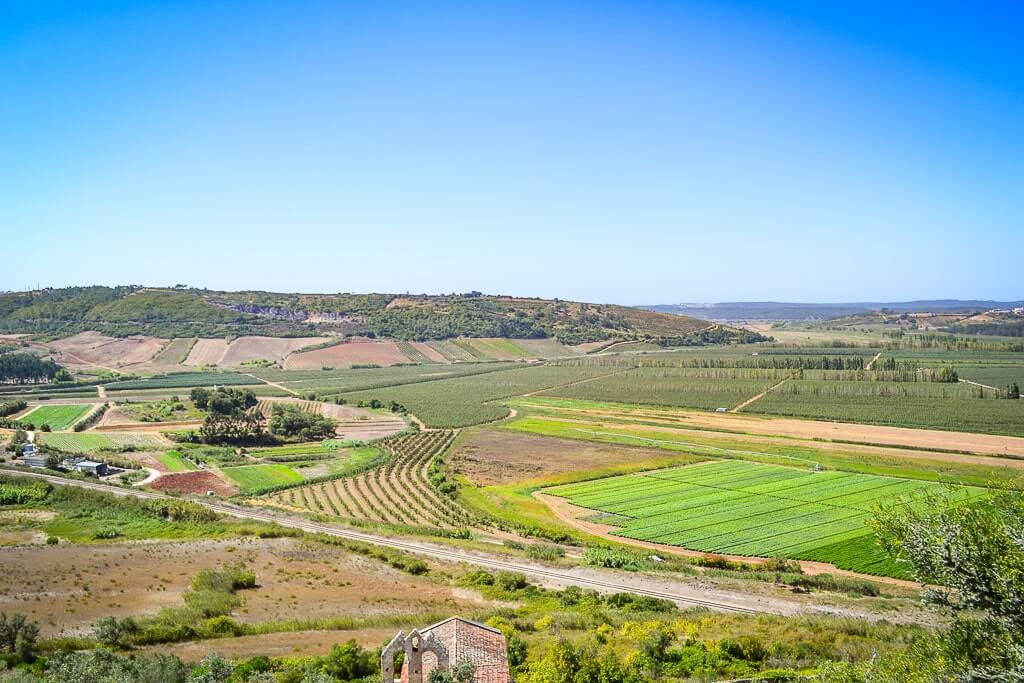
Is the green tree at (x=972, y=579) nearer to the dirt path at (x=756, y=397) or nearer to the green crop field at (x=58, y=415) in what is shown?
the dirt path at (x=756, y=397)

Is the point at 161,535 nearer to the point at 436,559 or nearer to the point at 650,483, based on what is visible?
the point at 436,559

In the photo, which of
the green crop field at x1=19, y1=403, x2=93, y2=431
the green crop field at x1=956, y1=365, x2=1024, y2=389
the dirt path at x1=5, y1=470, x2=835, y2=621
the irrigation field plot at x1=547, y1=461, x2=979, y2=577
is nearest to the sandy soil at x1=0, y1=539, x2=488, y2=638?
the dirt path at x1=5, y1=470, x2=835, y2=621

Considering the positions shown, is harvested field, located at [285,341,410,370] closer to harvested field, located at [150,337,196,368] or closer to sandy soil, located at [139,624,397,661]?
harvested field, located at [150,337,196,368]

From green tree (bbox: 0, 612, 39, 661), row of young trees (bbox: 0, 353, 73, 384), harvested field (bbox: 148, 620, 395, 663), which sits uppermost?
row of young trees (bbox: 0, 353, 73, 384)

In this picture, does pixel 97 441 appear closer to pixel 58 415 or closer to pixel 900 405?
pixel 58 415

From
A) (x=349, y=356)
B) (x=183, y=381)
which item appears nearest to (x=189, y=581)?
(x=183, y=381)
